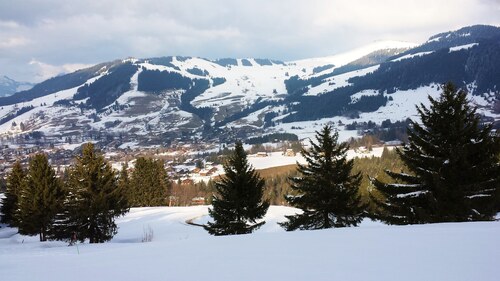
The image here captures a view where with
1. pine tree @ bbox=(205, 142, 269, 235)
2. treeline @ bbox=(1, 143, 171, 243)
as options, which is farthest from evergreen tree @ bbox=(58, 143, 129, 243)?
pine tree @ bbox=(205, 142, 269, 235)

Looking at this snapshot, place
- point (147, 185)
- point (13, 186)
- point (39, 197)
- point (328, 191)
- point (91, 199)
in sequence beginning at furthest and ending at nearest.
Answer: point (147, 185)
point (13, 186)
point (39, 197)
point (91, 199)
point (328, 191)

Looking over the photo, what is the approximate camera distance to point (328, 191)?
897 inches

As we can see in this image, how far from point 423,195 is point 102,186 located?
Result: 22.7 meters

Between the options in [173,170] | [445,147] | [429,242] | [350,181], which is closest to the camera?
[429,242]

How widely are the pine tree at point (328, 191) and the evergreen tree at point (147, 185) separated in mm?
45909

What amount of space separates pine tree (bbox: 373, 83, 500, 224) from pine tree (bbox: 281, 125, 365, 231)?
453 cm

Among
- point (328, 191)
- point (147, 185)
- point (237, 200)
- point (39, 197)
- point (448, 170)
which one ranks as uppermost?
point (448, 170)

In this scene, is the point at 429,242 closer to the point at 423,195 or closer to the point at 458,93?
the point at 423,195

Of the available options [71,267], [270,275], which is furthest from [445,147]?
[71,267]

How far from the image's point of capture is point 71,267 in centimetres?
691

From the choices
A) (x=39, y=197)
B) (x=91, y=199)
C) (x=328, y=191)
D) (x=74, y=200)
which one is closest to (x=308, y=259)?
(x=328, y=191)

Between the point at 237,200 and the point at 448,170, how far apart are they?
13.5 meters

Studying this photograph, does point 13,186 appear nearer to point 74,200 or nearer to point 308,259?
point 74,200

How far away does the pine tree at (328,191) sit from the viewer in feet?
75.0
